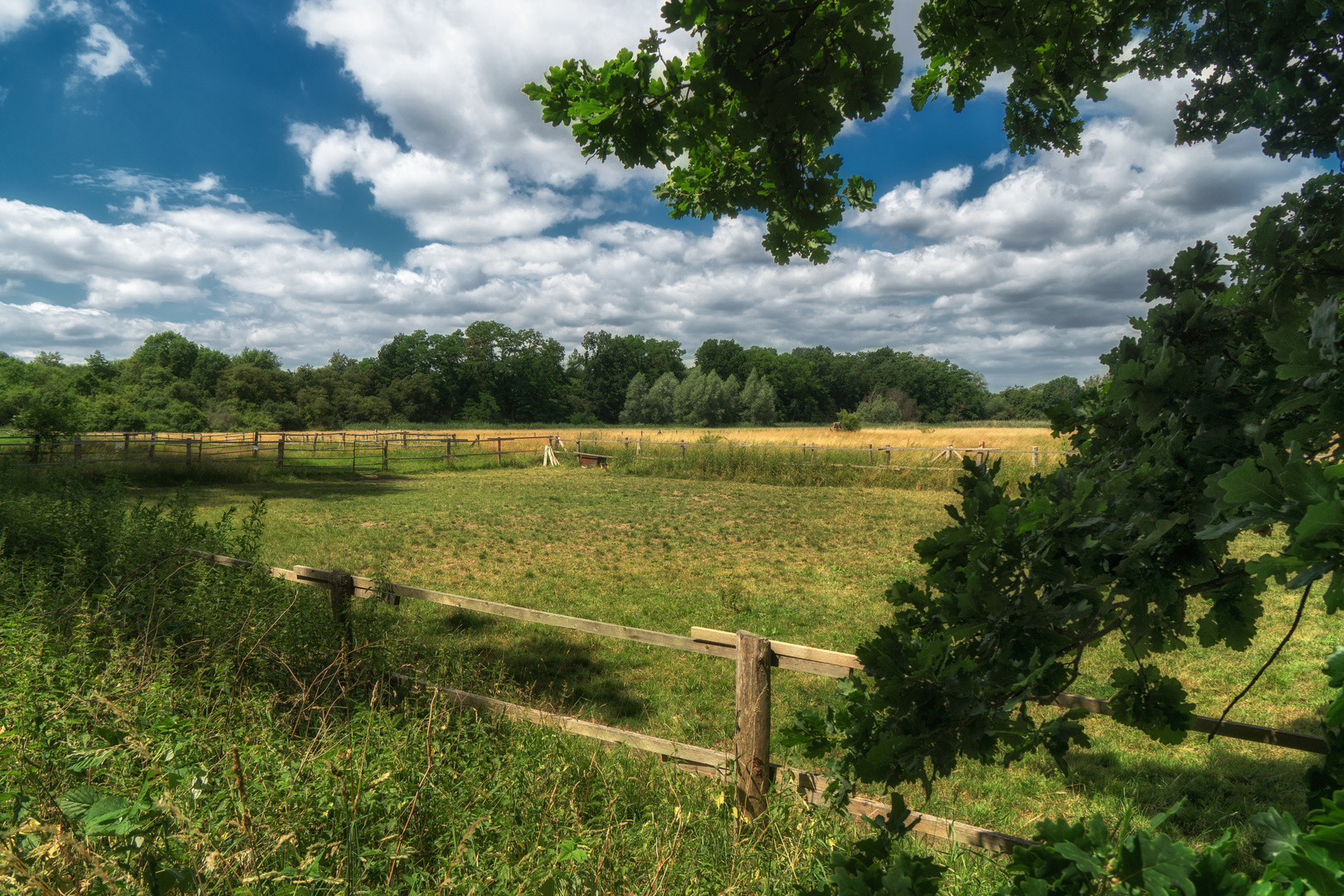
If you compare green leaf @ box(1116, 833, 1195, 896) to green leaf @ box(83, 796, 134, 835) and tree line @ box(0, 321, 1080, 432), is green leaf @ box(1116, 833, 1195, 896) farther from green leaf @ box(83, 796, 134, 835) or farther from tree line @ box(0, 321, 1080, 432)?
tree line @ box(0, 321, 1080, 432)

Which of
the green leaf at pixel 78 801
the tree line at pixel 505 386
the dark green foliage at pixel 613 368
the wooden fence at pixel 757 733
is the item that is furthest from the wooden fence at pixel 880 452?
the dark green foliage at pixel 613 368

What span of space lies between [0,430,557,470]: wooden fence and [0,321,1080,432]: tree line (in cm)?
2608

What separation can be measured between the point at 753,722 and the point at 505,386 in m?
96.0

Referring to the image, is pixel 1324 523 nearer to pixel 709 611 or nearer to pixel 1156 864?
pixel 1156 864

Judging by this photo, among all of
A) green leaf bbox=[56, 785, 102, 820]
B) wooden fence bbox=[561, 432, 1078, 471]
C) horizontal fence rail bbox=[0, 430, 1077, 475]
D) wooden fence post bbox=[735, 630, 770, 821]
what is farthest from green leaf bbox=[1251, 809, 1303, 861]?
wooden fence bbox=[561, 432, 1078, 471]

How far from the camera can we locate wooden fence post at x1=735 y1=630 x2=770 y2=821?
3.37 metres

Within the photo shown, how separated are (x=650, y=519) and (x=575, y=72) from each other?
12.3 metres

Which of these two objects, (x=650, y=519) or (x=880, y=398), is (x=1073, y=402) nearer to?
(x=650, y=519)

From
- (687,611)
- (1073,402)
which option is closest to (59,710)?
(1073,402)

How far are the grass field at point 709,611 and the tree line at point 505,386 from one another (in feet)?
157

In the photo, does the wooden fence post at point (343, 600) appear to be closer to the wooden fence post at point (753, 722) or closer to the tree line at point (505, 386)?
the wooden fence post at point (753, 722)

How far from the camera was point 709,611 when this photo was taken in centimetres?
775

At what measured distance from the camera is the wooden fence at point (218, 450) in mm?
17859

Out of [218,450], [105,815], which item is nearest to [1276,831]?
[105,815]
